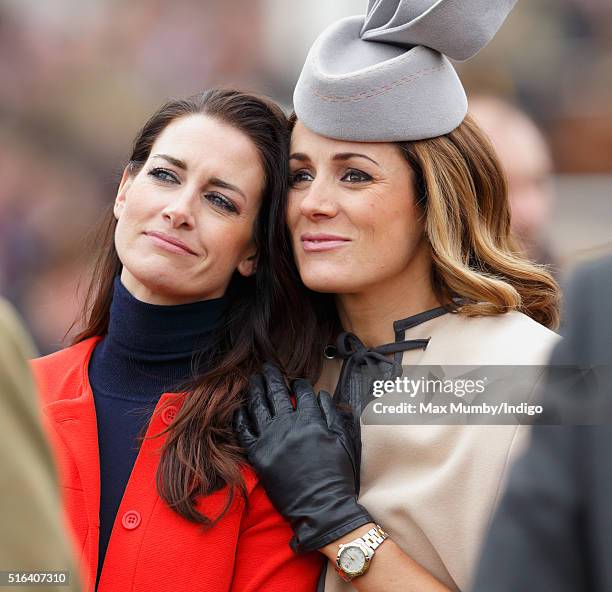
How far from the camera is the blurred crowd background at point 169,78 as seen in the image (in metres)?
6.94

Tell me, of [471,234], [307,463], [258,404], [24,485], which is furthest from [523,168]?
[24,485]

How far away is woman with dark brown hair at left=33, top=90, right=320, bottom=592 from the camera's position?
260 cm

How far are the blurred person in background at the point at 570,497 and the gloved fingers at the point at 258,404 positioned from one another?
1.51 m

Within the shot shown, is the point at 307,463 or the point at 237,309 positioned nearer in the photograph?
the point at 307,463

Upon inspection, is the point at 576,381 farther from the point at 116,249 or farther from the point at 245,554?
the point at 116,249

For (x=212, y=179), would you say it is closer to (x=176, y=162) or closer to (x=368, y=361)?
(x=176, y=162)

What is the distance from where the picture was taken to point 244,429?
2.73 meters

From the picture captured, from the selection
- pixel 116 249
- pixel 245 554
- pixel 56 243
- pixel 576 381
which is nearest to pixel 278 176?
pixel 116 249

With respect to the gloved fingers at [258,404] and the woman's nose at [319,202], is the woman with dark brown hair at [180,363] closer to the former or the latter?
the gloved fingers at [258,404]

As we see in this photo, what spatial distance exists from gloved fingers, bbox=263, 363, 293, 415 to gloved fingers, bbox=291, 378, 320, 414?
0.07 ft

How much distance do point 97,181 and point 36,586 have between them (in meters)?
6.10

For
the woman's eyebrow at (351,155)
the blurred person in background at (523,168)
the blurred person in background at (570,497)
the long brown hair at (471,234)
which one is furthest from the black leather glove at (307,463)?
the blurred person in background at (523,168)

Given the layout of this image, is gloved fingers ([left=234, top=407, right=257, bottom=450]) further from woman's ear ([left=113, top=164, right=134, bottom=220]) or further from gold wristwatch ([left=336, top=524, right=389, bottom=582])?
woman's ear ([left=113, top=164, right=134, bottom=220])

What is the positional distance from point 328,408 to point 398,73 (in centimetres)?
89
